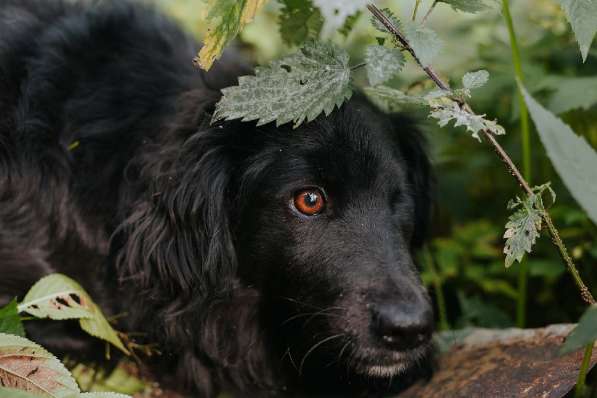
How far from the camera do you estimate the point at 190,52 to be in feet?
10.9

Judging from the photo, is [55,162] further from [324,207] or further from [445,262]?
[445,262]

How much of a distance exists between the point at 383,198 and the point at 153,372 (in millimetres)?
1228

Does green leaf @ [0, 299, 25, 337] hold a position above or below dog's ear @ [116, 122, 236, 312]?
below

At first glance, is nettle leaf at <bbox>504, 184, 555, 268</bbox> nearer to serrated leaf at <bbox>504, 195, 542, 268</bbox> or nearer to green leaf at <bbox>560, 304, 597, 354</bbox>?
serrated leaf at <bbox>504, 195, 542, 268</bbox>

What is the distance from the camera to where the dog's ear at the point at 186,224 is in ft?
9.11

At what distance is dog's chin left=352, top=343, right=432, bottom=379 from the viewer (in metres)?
2.50

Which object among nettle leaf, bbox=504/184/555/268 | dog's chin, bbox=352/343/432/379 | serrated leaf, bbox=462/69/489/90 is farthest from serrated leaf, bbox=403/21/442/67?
dog's chin, bbox=352/343/432/379

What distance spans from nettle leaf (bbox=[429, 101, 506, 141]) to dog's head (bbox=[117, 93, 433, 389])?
1.86 feet

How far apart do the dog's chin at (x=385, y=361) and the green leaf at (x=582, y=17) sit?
1050 mm

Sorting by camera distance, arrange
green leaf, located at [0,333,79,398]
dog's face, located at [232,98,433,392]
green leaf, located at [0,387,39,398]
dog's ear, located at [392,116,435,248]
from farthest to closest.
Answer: dog's ear, located at [392,116,435,248]
dog's face, located at [232,98,433,392]
green leaf, located at [0,333,79,398]
green leaf, located at [0,387,39,398]

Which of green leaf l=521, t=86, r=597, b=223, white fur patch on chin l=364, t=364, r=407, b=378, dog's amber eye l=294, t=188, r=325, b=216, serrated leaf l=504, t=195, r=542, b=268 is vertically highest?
green leaf l=521, t=86, r=597, b=223

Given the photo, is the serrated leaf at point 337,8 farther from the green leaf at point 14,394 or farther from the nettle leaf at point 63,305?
the nettle leaf at point 63,305

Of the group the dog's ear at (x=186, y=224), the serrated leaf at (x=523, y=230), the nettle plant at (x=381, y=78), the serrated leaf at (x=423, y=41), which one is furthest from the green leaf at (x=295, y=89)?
the serrated leaf at (x=523, y=230)

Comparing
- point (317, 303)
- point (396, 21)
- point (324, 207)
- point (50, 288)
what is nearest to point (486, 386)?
point (317, 303)
